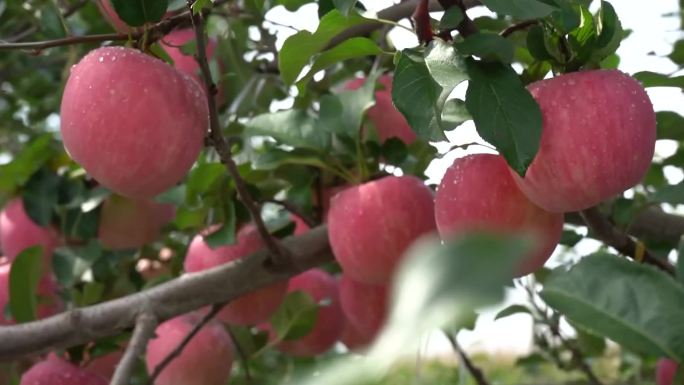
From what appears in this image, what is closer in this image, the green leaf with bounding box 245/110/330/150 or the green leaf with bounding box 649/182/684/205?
the green leaf with bounding box 649/182/684/205

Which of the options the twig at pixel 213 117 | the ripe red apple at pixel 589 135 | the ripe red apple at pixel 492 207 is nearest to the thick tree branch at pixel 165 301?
the twig at pixel 213 117

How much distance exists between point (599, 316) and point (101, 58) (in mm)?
496

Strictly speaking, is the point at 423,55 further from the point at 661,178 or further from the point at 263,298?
the point at 661,178

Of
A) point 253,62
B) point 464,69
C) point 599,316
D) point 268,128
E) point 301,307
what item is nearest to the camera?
point 599,316

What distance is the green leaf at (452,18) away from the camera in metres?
0.71

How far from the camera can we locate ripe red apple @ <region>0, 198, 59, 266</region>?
144 cm

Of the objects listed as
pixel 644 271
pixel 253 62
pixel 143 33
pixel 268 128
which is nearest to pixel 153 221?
pixel 253 62

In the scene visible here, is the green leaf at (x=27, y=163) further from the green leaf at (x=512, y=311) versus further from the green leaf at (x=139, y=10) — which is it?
the green leaf at (x=512, y=311)

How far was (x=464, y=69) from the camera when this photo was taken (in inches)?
27.0

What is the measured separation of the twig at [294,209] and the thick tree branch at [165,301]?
44 mm

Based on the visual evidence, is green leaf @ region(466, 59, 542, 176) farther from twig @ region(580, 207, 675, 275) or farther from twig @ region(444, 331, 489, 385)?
twig @ region(444, 331, 489, 385)

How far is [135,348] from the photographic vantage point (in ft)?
2.79

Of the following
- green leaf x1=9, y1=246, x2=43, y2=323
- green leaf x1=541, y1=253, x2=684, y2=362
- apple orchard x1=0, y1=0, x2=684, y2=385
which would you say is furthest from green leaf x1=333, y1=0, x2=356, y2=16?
green leaf x1=9, y1=246, x2=43, y2=323

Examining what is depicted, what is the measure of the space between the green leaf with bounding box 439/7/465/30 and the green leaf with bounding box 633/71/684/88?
21 cm
